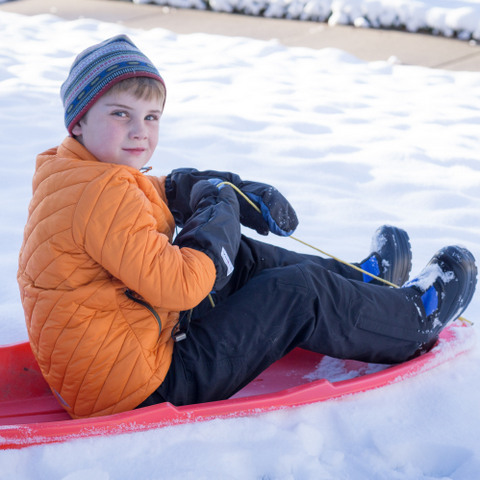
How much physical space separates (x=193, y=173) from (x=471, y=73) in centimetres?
368

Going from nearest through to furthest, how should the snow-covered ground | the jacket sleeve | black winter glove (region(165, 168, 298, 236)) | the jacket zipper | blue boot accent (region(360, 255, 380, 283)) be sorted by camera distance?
the jacket sleeve → the jacket zipper → black winter glove (region(165, 168, 298, 236)) → blue boot accent (region(360, 255, 380, 283)) → the snow-covered ground

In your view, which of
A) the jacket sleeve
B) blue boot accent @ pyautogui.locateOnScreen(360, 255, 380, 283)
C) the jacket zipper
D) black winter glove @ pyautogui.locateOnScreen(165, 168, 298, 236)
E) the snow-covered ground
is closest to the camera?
the jacket sleeve

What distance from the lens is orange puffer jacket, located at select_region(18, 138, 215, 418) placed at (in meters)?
1.55

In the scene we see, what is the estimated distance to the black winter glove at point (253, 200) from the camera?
6.32 feet

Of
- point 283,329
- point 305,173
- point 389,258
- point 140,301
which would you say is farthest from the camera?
point 305,173

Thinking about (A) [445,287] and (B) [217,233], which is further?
(A) [445,287]

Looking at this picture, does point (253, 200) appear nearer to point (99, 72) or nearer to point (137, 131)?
point (137, 131)

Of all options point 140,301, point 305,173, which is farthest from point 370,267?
point 305,173

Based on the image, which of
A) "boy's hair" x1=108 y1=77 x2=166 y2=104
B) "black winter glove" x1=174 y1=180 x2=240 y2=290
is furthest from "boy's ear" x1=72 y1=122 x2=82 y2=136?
"black winter glove" x1=174 y1=180 x2=240 y2=290

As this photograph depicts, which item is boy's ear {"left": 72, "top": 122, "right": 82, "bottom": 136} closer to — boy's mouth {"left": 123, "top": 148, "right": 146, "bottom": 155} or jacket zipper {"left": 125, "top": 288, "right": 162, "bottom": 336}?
boy's mouth {"left": 123, "top": 148, "right": 146, "bottom": 155}

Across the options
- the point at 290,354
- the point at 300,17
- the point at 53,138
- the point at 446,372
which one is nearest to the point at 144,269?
the point at 290,354

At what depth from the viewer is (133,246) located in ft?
5.05

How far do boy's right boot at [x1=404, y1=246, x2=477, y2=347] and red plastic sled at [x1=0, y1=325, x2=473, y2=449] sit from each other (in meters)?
0.11

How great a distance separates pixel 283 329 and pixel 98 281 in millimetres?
519
